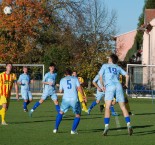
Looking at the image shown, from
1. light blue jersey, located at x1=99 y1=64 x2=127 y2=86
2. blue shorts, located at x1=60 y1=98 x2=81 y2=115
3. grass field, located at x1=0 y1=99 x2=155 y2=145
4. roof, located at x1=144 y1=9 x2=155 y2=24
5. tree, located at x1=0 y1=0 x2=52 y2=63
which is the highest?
roof, located at x1=144 y1=9 x2=155 y2=24

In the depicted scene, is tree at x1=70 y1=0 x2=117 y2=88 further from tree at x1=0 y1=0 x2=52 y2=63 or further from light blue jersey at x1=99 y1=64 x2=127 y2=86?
light blue jersey at x1=99 y1=64 x2=127 y2=86

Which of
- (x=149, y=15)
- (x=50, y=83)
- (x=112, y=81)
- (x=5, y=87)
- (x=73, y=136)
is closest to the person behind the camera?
(x=73, y=136)

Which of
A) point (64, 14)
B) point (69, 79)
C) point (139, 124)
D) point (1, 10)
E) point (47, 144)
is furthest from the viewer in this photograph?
point (64, 14)

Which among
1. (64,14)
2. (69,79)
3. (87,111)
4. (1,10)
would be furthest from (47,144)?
(64,14)

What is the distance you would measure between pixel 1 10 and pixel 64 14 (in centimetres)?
769

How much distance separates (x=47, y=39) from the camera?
58.4 meters

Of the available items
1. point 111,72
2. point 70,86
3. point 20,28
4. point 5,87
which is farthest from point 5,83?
point 20,28

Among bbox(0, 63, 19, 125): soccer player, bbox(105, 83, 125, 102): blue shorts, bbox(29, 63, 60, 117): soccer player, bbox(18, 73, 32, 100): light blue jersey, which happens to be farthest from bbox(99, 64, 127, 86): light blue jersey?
bbox(18, 73, 32, 100): light blue jersey

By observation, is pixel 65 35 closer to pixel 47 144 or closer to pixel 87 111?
pixel 87 111

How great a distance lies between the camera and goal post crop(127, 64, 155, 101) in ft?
150

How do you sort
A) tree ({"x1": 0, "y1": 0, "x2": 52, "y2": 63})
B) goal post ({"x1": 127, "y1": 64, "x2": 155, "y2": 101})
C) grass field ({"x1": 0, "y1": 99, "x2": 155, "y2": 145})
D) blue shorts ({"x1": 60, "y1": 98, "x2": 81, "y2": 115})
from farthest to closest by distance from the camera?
tree ({"x1": 0, "y1": 0, "x2": 52, "y2": 63}) → goal post ({"x1": 127, "y1": 64, "x2": 155, "y2": 101}) → blue shorts ({"x1": 60, "y1": 98, "x2": 81, "y2": 115}) → grass field ({"x1": 0, "y1": 99, "x2": 155, "y2": 145})

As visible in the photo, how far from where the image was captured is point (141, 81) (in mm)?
51500

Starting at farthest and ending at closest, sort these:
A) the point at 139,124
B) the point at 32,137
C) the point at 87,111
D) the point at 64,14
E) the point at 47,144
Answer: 1. the point at 64,14
2. the point at 87,111
3. the point at 139,124
4. the point at 32,137
5. the point at 47,144

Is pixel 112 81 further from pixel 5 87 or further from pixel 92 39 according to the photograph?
pixel 92 39
